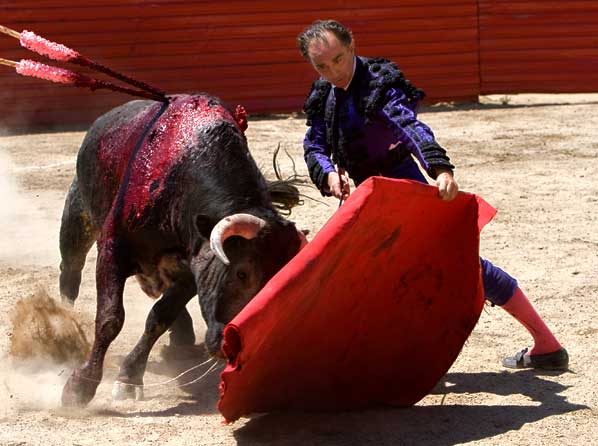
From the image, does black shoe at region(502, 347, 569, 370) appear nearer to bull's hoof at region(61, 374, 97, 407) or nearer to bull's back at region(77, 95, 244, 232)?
bull's back at region(77, 95, 244, 232)

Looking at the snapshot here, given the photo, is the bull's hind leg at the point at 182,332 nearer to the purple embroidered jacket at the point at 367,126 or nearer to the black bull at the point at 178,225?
the black bull at the point at 178,225

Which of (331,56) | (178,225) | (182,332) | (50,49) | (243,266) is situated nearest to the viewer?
(331,56)

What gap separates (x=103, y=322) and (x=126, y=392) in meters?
0.29

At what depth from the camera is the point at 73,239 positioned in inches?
216

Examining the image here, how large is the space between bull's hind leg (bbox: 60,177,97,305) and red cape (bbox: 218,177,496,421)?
1.84m

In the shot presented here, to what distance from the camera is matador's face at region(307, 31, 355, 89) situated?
3.94m

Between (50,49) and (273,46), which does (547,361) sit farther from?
(273,46)

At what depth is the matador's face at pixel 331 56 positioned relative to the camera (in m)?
3.94

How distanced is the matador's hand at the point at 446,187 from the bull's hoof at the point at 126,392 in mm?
1478

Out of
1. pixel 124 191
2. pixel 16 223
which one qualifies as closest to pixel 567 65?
pixel 16 223

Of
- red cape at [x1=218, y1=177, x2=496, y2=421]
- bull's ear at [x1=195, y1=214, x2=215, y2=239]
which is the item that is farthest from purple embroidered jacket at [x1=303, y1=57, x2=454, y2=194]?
bull's ear at [x1=195, y1=214, x2=215, y2=239]

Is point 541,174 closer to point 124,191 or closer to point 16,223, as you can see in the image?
point 16,223

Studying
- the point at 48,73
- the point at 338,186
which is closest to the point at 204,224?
the point at 338,186

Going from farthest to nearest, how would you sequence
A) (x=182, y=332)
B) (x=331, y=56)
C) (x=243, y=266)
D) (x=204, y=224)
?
(x=182, y=332) < (x=204, y=224) < (x=243, y=266) < (x=331, y=56)
